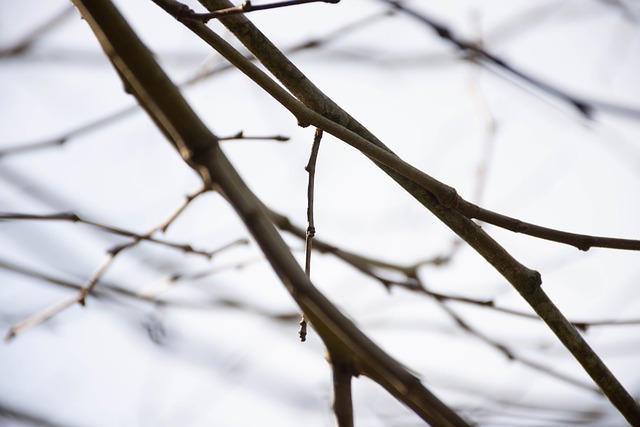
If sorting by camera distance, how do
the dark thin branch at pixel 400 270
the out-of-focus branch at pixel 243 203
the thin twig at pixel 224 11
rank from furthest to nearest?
the dark thin branch at pixel 400 270, the thin twig at pixel 224 11, the out-of-focus branch at pixel 243 203

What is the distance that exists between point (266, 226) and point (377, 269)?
1.05 meters

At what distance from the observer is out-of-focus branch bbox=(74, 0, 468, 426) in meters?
0.51

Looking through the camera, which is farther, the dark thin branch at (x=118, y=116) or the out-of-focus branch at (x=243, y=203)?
the dark thin branch at (x=118, y=116)

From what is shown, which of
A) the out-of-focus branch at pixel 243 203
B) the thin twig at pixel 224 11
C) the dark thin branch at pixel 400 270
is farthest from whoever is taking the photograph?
the dark thin branch at pixel 400 270

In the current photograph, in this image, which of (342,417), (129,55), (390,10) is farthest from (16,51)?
(342,417)

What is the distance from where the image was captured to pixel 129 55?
0.61 metres

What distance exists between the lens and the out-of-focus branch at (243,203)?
51cm

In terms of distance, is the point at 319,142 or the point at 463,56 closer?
the point at 319,142

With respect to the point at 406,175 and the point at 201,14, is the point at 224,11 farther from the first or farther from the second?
the point at 406,175

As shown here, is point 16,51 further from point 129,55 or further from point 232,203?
point 232,203

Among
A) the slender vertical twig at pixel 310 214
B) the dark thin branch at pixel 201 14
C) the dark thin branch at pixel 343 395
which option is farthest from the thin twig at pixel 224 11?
the dark thin branch at pixel 343 395

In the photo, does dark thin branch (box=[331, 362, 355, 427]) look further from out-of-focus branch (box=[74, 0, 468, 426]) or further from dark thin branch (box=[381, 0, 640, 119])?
dark thin branch (box=[381, 0, 640, 119])

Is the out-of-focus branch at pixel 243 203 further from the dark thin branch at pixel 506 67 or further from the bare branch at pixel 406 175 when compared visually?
the dark thin branch at pixel 506 67

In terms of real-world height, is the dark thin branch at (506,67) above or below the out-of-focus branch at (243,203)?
above
